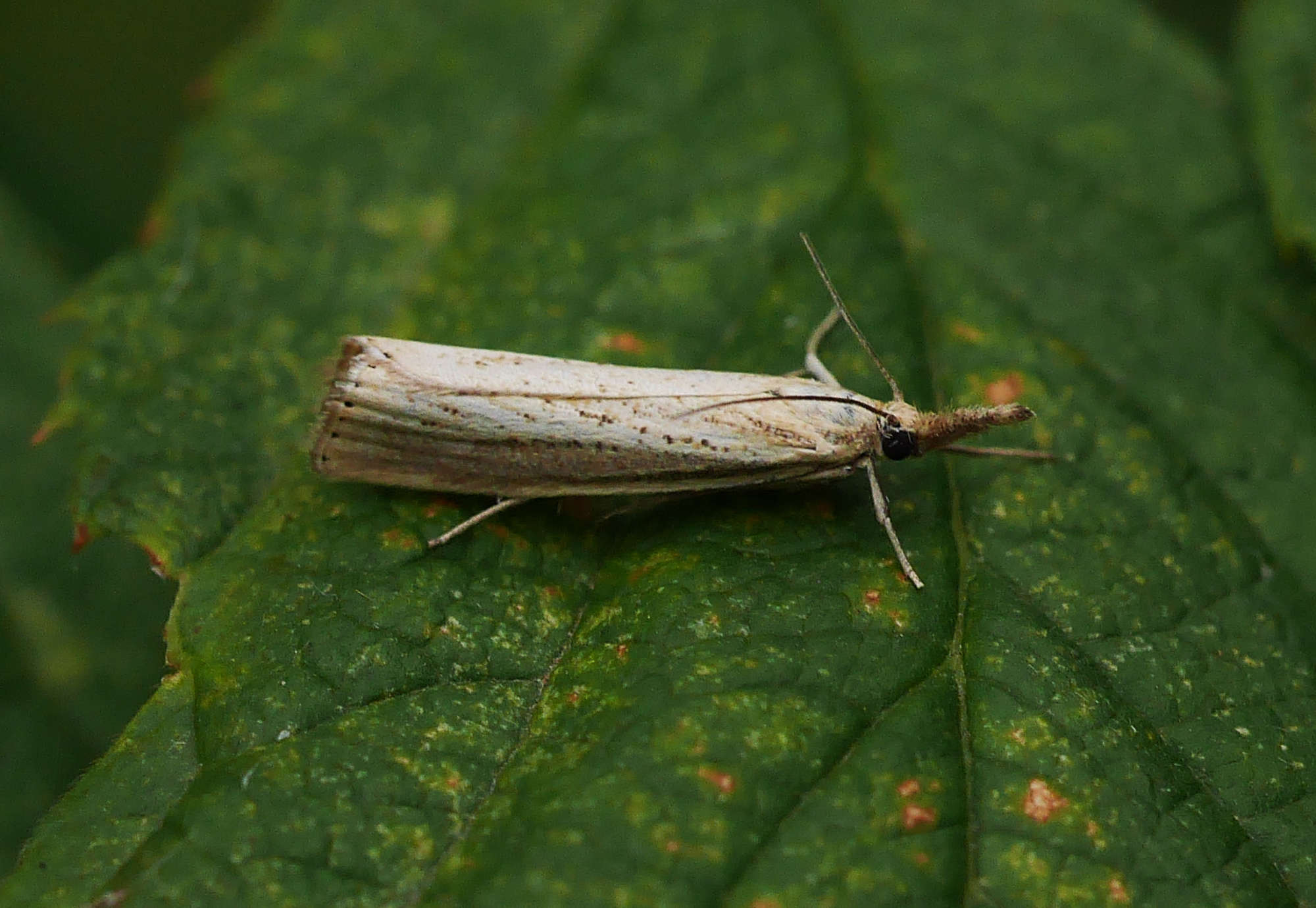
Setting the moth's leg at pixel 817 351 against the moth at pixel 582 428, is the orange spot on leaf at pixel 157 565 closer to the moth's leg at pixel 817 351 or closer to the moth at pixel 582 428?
the moth at pixel 582 428

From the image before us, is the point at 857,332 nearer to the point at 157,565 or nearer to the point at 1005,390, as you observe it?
the point at 1005,390

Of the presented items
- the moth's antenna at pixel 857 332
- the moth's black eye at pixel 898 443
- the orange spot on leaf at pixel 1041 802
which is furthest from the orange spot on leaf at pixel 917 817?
the moth's antenna at pixel 857 332

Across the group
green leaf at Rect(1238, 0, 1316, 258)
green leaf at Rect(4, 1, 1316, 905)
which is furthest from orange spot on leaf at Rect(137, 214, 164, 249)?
green leaf at Rect(1238, 0, 1316, 258)

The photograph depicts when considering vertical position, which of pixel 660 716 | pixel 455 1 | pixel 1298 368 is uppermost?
pixel 455 1

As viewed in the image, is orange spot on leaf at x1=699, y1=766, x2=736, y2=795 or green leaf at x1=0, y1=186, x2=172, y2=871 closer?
orange spot on leaf at x1=699, y1=766, x2=736, y2=795

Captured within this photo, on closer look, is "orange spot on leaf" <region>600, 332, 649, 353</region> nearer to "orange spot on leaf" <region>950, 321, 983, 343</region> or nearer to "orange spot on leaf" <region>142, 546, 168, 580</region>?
"orange spot on leaf" <region>950, 321, 983, 343</region>

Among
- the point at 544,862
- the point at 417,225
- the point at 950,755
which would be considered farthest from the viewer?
the point at 417,225

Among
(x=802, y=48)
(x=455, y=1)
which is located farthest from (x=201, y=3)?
(x=802, y=48)

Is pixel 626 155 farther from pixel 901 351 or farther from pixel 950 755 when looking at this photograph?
pixel 950 755
